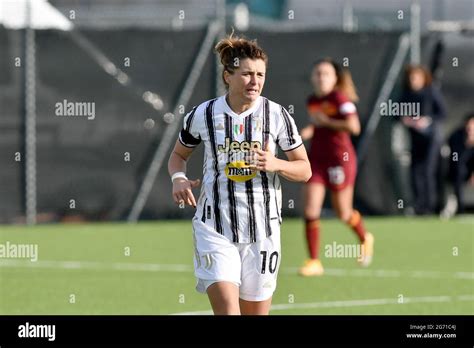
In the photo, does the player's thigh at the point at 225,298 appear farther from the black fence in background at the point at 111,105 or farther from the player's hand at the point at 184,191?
the black fence in background at the point at 111,105

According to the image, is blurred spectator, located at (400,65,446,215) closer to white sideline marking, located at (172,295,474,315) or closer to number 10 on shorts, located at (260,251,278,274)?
white sideline marking, located at (172,295,474,315)

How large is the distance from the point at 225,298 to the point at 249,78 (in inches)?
50.8

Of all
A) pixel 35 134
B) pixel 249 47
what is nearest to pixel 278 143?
pixel 249 47

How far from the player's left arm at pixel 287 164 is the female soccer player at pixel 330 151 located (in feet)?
19.2

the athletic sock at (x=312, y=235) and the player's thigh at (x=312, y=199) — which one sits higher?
the player's thigh at (x=312, y=199)

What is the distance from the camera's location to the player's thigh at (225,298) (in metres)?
7.50

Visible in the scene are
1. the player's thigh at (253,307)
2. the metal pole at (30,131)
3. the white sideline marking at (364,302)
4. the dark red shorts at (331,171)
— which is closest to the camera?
the player's thigh at (253,307)

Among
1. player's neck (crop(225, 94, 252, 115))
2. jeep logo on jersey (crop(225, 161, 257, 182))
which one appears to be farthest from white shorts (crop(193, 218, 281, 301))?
player's neck (crop(225, 94, 252, 115))

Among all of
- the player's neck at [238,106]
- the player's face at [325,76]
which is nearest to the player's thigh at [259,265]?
the player's neck at [238,106]

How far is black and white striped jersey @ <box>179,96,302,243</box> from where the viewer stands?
7590mm

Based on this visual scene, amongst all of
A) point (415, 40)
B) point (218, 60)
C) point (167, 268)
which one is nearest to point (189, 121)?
point (167, 268)
